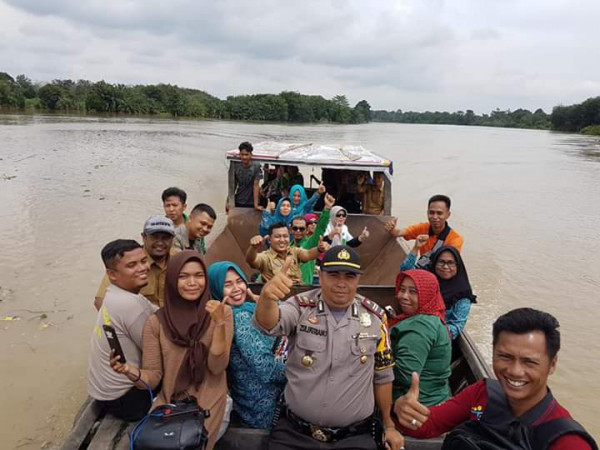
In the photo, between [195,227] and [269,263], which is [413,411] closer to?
[269,263]

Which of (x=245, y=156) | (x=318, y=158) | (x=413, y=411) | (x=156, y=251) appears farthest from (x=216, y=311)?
(x=245, y=156)

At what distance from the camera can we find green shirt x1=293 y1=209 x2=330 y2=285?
3.97m

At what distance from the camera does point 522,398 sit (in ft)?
4.64

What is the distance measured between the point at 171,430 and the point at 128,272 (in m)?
0.84

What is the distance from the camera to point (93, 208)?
10.8 m

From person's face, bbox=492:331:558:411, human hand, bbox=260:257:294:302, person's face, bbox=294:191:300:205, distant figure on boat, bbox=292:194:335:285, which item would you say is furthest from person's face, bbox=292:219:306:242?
person's face, bbox=492:331:558:411

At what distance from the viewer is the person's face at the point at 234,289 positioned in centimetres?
213

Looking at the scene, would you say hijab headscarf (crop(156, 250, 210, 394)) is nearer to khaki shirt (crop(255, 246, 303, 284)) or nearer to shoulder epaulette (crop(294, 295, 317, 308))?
shoulder epaulette (crop(294, 295, 317, 308))

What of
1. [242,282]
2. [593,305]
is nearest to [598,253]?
[593,305]

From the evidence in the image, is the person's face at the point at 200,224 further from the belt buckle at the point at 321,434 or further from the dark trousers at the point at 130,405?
the belt buckle at the point at 321,434

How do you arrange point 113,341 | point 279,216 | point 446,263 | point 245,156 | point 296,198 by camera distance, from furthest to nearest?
point 245,156 < point 296,198 < point 279,216 < point 446,263 < point 113,341

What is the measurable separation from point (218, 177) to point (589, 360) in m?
13.7

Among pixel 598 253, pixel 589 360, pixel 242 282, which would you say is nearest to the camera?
pixel 242 282

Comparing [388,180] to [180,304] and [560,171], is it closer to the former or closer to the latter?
[180,304]
